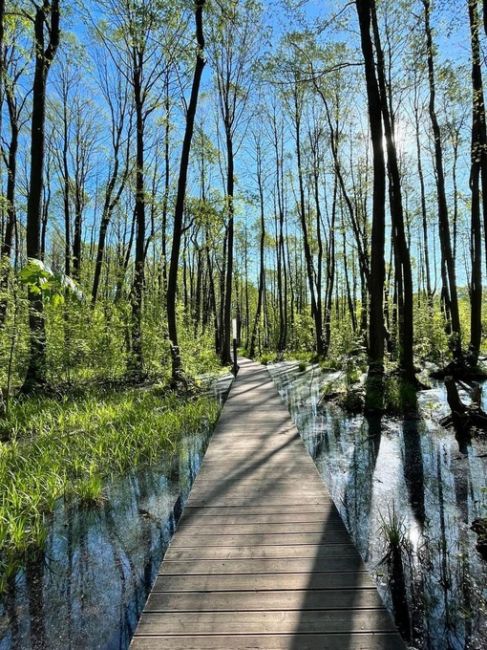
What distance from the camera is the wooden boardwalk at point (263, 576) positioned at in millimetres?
1868

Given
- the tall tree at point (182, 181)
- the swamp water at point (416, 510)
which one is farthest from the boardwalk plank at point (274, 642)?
the tall tree at point (182, 181)

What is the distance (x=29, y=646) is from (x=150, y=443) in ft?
11.2

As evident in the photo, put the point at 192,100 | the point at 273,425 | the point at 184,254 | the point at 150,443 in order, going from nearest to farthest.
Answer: the point at 150,443, the point at 273,425, the point at 192,100, the point at 184,254

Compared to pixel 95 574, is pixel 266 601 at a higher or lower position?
higher

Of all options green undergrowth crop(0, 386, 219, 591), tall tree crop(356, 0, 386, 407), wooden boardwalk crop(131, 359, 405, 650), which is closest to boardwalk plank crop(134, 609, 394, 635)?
wooden boardwalk crop(131, 359, 405, 650)

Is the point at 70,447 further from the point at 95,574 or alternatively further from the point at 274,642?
the point at 274,642

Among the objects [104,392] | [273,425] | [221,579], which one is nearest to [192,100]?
[104,392]

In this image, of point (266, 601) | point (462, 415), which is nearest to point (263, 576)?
point (266, 601)

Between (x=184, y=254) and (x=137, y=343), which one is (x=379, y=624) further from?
(x=184, y=254)

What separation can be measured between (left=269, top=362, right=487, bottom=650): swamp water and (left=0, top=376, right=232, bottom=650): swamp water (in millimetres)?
1619

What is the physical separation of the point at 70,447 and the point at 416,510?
4230 mm

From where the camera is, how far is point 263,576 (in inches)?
92.2

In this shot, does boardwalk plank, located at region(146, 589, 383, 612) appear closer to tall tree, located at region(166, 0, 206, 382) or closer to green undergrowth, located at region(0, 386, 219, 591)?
green undergrowth, located at region(0, 386, 219, 591)

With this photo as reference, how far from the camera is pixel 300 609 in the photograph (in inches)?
80.0
